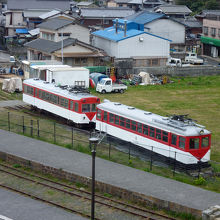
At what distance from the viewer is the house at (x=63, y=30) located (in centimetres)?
6266

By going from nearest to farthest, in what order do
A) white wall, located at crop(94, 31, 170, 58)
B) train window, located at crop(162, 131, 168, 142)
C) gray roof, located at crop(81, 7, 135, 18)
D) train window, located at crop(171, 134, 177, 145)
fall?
train window, located at crop(171, 134, 177, 145) → train window, located at crop(162, 131, 168, 142) → white wall, located at crop(94, 31, 170, 58) → gray roof, located at crop(81, 7, 135, 18)

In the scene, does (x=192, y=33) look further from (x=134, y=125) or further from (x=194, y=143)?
(x=194, y=143)

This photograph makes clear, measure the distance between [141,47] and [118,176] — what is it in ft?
129

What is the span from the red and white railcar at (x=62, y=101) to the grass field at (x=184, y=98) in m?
8.28

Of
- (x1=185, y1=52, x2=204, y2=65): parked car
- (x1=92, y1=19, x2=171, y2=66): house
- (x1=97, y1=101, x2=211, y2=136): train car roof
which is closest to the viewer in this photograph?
(x1=97, y1=101, x2=211, y2=136): train car roof

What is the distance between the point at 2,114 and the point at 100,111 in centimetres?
969

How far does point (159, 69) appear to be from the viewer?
57688 mm

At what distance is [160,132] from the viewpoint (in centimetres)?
2627

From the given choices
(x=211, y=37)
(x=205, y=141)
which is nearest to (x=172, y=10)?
(x=211, y=37)

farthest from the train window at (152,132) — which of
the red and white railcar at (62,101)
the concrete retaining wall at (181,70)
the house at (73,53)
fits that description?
the concrete retaining wall at (181,70)

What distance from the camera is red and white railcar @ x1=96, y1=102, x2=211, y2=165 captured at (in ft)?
80.5

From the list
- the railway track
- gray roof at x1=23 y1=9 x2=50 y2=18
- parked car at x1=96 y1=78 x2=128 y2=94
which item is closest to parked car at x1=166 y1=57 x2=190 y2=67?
parked car at x1=96 y1=78 x2=128 y2=94

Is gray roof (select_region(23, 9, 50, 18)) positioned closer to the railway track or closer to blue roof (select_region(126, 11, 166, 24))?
blue roof (select_region(126, 11, 166, 24))

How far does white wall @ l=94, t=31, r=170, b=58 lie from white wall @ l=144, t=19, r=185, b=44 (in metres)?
11.4
